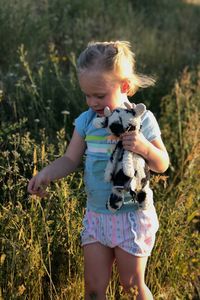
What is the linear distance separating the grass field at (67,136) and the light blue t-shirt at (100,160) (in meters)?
0.35

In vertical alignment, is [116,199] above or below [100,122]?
below

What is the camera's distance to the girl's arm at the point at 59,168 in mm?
2771

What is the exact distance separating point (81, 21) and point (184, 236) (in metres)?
4.32

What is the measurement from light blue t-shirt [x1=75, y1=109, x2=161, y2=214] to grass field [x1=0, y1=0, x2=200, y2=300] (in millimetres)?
349

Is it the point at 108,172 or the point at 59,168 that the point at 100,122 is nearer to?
the point at 108,172

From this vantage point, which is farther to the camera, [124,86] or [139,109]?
[124,86]

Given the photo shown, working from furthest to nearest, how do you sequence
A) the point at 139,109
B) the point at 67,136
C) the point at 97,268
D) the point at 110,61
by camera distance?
the point at 67,136, the point at 97,268, the point at 110,61, the point at 139,109

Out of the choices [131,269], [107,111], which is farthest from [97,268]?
[107,111]

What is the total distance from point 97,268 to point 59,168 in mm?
512

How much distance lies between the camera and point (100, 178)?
277 centimetres

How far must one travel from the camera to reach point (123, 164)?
258cm

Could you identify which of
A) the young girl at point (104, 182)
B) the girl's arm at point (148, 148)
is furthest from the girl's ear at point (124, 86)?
the girl's arm at point (148, 148)

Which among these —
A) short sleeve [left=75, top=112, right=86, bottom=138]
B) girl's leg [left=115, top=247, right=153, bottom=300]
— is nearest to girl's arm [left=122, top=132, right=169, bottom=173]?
short sleeve [left=75, top=112, right=86, bottom=138]

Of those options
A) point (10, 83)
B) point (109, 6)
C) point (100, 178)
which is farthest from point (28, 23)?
point (100, 178)
